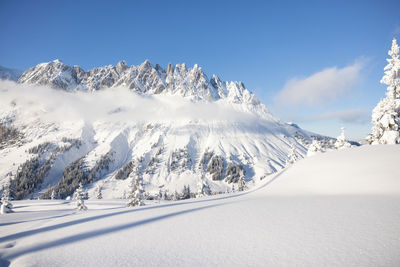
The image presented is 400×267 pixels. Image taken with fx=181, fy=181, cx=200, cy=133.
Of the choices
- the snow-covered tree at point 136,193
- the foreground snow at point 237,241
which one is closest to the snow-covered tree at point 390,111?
the foreground snow at point 237,241

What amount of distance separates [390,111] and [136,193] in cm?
3733

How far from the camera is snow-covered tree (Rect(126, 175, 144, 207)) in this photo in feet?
107

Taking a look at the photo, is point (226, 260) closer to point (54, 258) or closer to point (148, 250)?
point (148, 250)

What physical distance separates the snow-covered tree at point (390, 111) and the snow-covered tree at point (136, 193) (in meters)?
34.5

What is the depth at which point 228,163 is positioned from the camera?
177 metres

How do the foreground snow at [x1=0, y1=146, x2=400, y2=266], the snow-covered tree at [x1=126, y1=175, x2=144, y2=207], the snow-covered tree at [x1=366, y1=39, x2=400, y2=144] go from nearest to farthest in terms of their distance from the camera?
1. the foreground snow at [x1=0, y1=146, x2=400, y2=266]
2. the snow-covered tree at [x1=366, y1=39, x2=400, y2=144]
3. the snow-covered tree at [x1=126, y1=175, x2=144, y2=207]

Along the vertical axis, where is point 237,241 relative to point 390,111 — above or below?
below

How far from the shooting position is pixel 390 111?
19.4m

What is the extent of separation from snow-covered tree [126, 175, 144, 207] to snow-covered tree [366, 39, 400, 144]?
34489 mm

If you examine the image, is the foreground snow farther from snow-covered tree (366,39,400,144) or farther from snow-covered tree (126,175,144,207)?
snow-covered tree (126,175,144,207)

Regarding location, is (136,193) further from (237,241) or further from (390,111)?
(390,111)

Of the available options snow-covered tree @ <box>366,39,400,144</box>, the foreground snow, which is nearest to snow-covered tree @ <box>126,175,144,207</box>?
the foreground snow

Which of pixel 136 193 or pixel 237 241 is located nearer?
Result: pixel 237 241

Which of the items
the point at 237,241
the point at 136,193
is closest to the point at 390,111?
the point at 237,241
